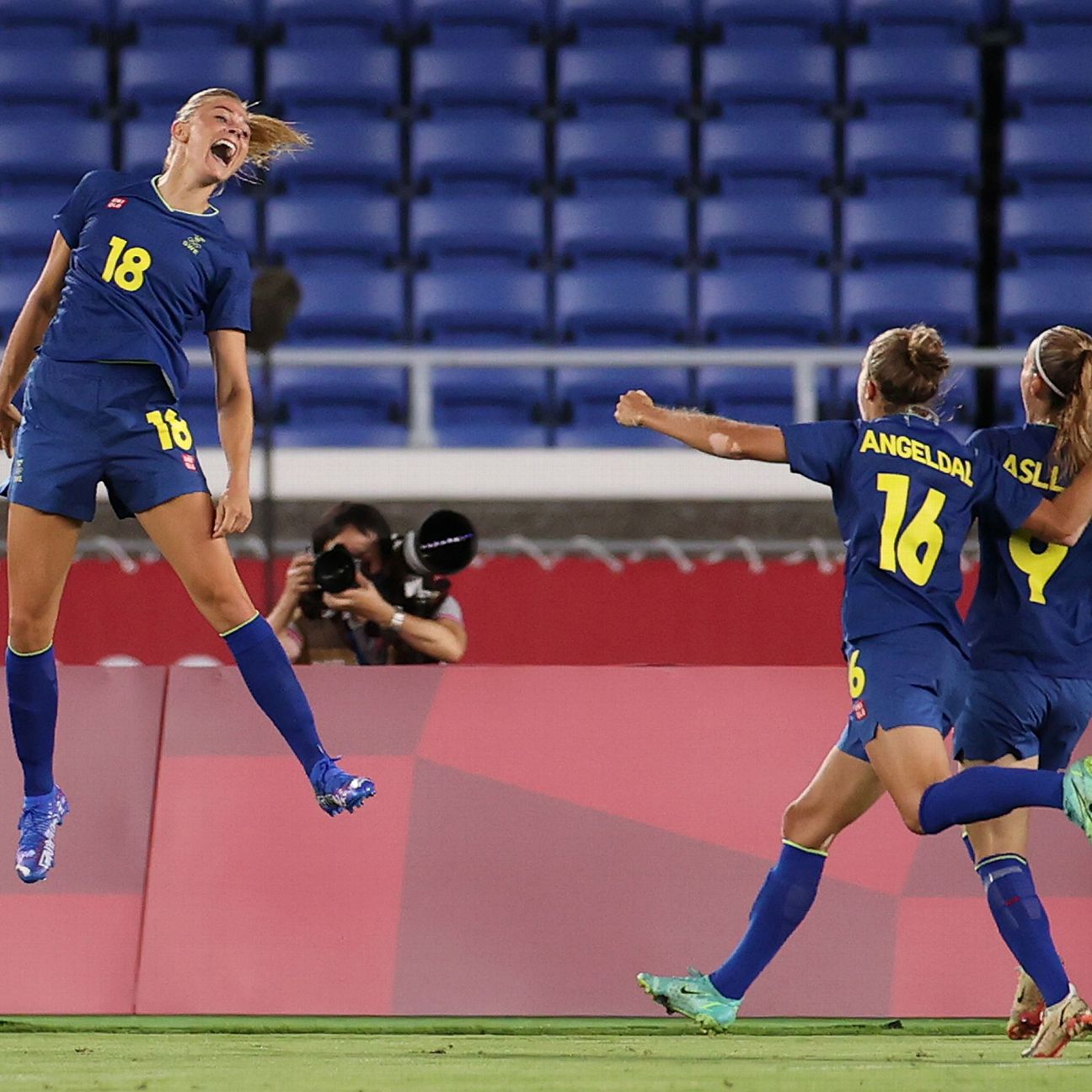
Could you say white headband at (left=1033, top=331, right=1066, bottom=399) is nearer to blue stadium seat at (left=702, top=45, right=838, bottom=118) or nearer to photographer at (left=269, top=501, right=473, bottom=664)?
photographer at (left=269, top=501, right=473, bottom=664)

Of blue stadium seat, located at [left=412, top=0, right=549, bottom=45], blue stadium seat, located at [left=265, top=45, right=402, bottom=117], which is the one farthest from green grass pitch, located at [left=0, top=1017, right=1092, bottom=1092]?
blue stadium seat, located at [left=412, top=0, right=549, bottom=45]

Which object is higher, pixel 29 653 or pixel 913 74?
pixel 913 74

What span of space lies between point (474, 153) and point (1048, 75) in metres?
3.19

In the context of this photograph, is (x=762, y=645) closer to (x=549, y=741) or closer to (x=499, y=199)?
(x=549, y=741)

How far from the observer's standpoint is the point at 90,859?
4645 millimetres

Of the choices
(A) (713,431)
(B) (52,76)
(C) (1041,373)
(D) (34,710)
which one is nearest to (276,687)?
(D) (34,710)

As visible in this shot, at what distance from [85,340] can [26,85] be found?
6626 mm

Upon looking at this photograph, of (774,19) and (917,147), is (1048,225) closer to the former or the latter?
(917,147)

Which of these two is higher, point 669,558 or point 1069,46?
point 1069,46

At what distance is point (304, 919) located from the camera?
4.59 m

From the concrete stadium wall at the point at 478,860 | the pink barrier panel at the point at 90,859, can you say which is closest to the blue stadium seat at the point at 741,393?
the concrete stadium wall at the point at 478,860

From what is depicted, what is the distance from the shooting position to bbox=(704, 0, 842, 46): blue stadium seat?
34.1ft

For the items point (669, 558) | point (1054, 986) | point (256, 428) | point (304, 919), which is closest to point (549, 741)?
point (304, 919)

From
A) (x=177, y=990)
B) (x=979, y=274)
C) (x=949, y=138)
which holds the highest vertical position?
(x=949, y=138)
